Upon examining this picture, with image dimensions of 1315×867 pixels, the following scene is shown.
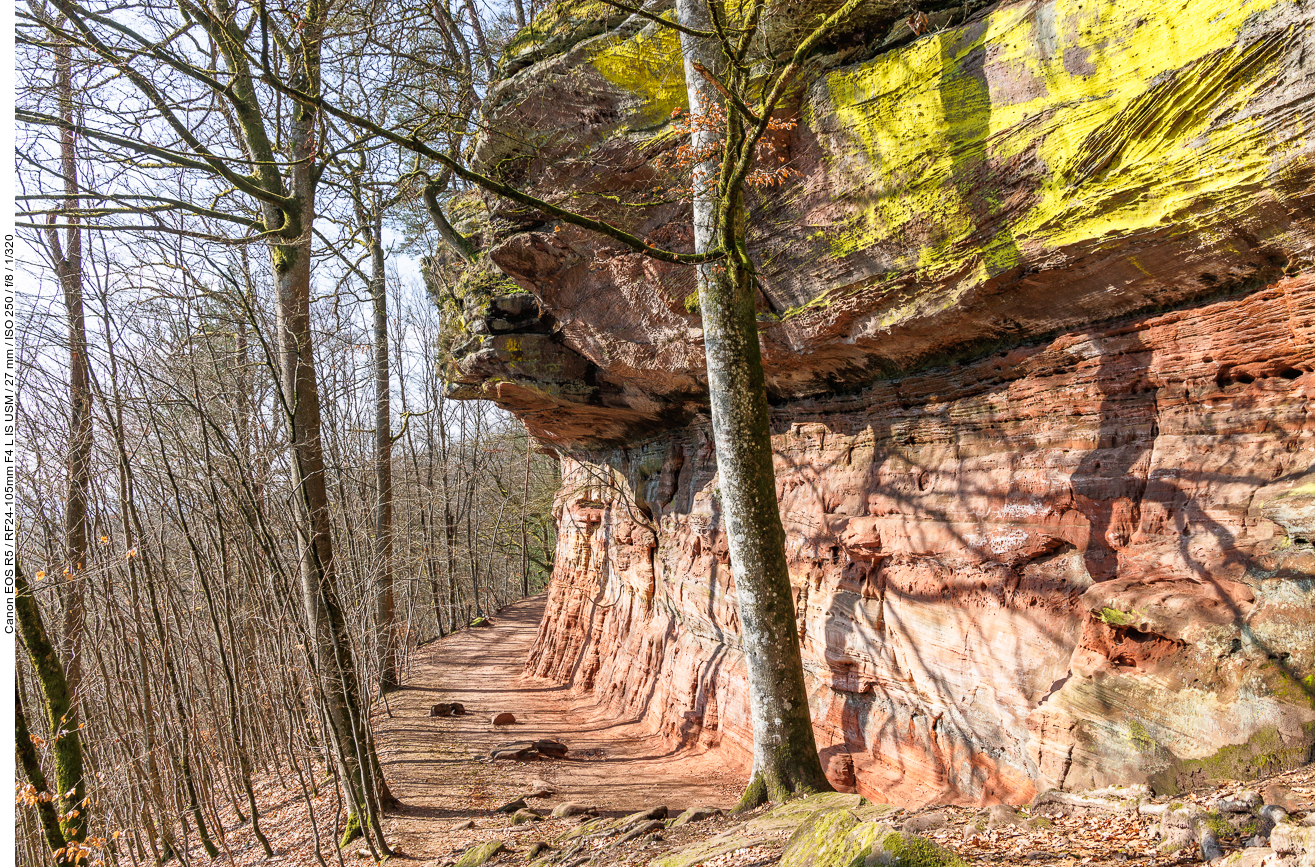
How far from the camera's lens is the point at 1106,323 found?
17.4 ft

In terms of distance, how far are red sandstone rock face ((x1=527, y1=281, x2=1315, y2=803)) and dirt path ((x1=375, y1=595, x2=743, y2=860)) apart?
3.65ft

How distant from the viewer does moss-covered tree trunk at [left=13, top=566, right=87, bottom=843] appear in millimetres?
7066

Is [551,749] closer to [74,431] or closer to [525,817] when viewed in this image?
[525,817]

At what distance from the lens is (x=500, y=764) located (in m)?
9.41

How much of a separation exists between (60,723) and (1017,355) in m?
10.5

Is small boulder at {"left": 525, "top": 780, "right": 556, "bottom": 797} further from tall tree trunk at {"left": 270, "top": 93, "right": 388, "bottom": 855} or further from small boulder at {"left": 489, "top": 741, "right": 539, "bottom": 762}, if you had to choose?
tall tree trunk at {"left": 270, "top": 93, "right": 388, "bottom": 855}

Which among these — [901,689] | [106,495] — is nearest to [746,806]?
[901,689]

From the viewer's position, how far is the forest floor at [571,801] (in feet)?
11.3

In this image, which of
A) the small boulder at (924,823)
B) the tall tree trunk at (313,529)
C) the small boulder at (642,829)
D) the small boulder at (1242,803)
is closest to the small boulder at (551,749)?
the tall tree trunk at (313,529)

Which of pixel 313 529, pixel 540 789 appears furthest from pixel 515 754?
pixel 313 529

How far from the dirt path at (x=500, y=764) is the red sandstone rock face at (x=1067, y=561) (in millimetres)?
1112

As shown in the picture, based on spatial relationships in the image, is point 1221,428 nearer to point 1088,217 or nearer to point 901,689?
point 1088,217

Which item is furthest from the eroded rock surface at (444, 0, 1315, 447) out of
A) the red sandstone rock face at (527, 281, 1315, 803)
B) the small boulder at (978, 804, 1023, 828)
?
the small boulder at (978, 804, 1023, 828)

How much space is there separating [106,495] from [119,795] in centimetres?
381
